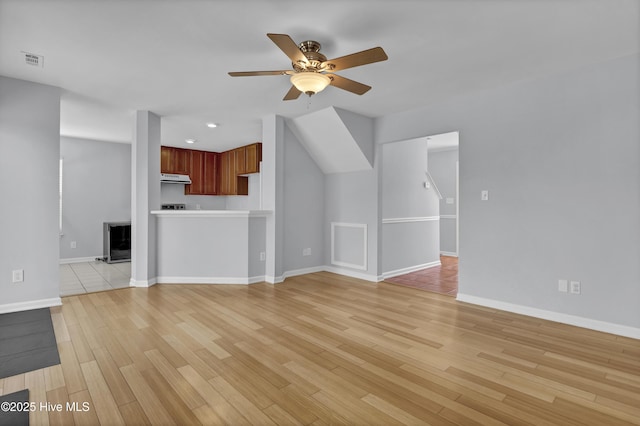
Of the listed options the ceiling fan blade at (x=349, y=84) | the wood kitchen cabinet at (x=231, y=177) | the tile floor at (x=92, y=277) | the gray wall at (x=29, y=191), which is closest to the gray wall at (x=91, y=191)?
the tile floor at (x=92, y=277)

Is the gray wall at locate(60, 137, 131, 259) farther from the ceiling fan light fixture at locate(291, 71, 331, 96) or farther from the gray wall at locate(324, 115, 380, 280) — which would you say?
the ceiling fan light fixture at locate(291, 71, 331, 96)

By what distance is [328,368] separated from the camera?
2225 mm

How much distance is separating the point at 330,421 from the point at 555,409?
124 centimetres

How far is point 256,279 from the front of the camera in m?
4.73

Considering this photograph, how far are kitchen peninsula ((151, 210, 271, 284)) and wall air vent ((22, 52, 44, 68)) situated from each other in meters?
2.16

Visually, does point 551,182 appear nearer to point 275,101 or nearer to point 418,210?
point 418,210

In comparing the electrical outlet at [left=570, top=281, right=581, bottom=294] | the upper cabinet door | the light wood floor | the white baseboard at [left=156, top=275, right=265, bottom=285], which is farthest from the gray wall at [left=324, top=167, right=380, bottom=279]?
the electrical outlet at [left=570, top=281, right=581, bottom=294]

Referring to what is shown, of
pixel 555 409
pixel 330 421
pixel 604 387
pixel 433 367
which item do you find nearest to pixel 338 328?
pixel 433 367

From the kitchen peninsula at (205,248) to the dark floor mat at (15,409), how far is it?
2.70m

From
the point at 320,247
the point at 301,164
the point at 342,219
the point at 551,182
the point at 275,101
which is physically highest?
the point at 275,101

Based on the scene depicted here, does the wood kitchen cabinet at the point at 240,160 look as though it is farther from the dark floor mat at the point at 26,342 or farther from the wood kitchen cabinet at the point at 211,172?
the dark floor mat at the point at 26,342

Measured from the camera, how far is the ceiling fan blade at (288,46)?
77.9 inches

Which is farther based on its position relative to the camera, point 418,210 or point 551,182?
point 418,210

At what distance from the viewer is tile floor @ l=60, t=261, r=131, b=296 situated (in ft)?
14.2
